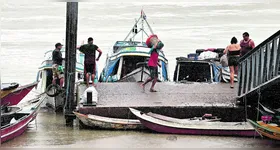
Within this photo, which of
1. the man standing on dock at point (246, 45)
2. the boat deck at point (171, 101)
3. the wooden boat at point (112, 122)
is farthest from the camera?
the man standing on dock at point (246, 45)

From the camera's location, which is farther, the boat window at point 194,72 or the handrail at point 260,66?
the boat window at point 194,72

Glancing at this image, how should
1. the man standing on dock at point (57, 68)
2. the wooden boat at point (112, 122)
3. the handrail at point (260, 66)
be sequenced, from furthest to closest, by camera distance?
the man standing on dock at point (57, 68), the wooden boat at point (112, 122), the handrail at point (260, 66)

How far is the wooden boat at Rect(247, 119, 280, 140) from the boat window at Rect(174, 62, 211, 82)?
6.17 m

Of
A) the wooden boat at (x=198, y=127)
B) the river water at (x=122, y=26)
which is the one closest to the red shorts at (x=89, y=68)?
the wooden boat at (x=198, y=127)

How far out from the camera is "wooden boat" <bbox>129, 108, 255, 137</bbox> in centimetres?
1216

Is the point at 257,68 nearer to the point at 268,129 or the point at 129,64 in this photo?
the point at 268,129

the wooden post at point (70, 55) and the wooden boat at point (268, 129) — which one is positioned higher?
the wooden post at point (70, 55)

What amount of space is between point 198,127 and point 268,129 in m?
1.47

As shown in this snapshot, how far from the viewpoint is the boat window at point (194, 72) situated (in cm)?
1770

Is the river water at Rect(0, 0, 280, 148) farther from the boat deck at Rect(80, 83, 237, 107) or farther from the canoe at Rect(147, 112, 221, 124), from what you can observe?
the canoe at Rect(147, 112, 221, 124)

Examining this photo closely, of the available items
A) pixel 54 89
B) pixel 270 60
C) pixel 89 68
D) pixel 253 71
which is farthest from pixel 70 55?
pixel 270 60

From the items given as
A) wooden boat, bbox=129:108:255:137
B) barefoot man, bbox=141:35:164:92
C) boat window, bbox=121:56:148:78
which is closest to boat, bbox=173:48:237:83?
boat window, bbox=121:56:148:78

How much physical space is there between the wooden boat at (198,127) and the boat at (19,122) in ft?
7.58

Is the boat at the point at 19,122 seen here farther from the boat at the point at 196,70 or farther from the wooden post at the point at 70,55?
the boat at the point at 196,70
